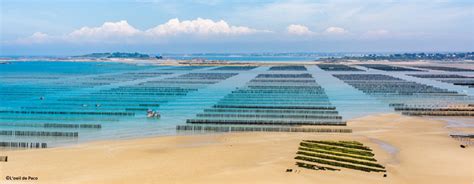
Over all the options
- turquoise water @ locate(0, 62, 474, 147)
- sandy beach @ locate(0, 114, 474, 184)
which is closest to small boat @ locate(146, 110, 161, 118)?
turquoise water @ locate(0, 62, 474, 147)

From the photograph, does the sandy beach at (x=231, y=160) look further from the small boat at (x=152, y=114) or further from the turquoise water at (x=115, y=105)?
the small boat at (x=152, y=114)

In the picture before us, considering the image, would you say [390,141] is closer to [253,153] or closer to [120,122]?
[253,153]

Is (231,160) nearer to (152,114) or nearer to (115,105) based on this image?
(152,114)

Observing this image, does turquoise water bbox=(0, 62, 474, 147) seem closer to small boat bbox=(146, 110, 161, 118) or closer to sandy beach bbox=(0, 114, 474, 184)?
small boat bbox=(146, 110, 161, 118)

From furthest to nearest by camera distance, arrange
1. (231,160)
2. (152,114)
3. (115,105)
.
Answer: (115,105) → (152,114) → (231,160)

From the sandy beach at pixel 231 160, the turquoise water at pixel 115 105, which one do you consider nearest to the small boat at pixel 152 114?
the turquoise water at pixel 115 105

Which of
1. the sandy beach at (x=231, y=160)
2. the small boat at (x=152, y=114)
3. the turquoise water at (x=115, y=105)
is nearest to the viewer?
the sandy beach at (x=231, y=160)

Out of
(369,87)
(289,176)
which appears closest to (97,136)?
(289,176)

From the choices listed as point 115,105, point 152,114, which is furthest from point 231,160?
point 115,105

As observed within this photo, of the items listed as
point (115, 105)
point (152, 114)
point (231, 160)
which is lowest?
point (231, 160)
